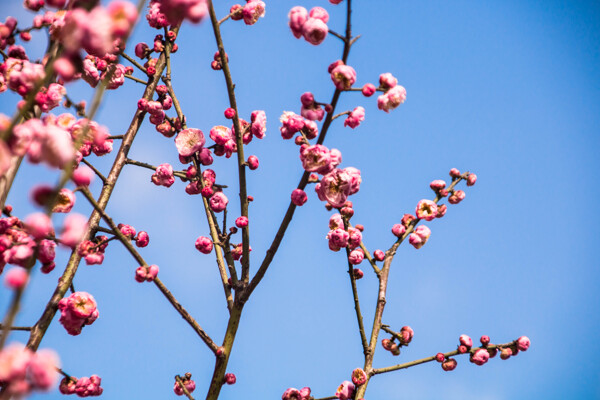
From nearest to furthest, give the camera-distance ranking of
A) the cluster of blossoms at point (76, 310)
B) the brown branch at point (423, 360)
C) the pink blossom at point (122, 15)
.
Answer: the pink blossom at point (122, 15), the cluster of blossoms at point (76, 310), the brown branch at point (423, 360)

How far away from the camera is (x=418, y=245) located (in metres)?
3.45

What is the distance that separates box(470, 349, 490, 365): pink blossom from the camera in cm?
329

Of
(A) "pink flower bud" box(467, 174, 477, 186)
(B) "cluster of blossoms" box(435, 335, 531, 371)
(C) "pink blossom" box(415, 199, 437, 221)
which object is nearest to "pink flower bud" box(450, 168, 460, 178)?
(A) "pink flower bud" box(467, 174, 477, 186)

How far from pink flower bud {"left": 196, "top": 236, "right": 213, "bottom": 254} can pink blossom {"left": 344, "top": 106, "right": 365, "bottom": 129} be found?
1.17 metres

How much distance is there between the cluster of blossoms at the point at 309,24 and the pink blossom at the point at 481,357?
2470 mm

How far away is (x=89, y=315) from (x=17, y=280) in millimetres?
1398

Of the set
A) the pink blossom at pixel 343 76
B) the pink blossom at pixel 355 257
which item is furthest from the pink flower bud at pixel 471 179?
the pink blossom at pixel 343 76

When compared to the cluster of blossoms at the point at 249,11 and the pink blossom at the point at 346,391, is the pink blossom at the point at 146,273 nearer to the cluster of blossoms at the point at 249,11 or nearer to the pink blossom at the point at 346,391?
the pink blossom at the point at 346,391

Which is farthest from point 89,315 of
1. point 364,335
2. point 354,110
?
point 354,110

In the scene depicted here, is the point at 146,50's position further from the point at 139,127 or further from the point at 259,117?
the point at 259,117

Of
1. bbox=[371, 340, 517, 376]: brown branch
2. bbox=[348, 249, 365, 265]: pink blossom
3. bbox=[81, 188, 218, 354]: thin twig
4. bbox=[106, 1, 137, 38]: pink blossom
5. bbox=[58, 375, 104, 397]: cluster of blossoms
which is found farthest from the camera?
bbox=[348, 249, 365, 265]: pink blossom

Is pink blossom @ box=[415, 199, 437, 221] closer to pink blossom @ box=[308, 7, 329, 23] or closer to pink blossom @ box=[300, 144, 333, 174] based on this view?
pink blossom @ box=[300, 144, 333, 174]

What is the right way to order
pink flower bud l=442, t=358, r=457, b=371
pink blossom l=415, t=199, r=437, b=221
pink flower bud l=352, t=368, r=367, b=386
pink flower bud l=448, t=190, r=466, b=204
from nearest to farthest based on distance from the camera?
pink flower bud l=352, t=368, r=367, b=386 → pink flower bud l=442, t=358, r=457, b=371 → pink blossom l=415, t=199, r=437, b=221 → pink flower bud l=448, t=190, r=466, b=204

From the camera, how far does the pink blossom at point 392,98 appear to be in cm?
234
